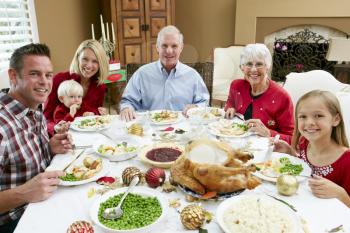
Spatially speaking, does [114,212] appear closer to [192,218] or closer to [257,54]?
[192,218]

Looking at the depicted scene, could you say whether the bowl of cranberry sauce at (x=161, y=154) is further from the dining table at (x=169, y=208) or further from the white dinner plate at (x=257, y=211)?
the white dinner plate at (x=257, y=211)

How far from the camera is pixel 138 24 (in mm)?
4297

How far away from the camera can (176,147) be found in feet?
4.67

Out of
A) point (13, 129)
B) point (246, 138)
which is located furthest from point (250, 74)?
point (13, 129)

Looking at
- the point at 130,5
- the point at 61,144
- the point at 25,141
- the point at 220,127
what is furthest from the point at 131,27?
the point at 25,141

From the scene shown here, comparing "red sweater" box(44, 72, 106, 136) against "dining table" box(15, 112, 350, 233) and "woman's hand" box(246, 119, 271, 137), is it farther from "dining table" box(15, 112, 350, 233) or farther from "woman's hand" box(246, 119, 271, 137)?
"woman's hand" box(246, 119, 271, 137)

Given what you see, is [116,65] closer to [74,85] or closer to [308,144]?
[74,85]

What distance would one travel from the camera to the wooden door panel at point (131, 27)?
4219 millimetres

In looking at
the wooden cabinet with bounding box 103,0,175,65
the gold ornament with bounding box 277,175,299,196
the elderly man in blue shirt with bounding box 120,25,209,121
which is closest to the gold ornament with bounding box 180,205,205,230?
the gold ornament with bounding box 277,175,299,196

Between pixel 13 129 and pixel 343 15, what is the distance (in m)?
4.65

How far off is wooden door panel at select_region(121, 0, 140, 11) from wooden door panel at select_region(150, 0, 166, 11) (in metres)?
0.21

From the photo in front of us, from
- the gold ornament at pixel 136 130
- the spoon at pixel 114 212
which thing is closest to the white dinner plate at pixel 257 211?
the spoon at pixel 114 212

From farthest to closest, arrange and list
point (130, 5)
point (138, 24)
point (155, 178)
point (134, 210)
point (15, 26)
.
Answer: point (138, 24), point (130, 5), point (15, 26), point (155, 178), point (134, 210)

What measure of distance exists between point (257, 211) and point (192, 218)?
21 cm
